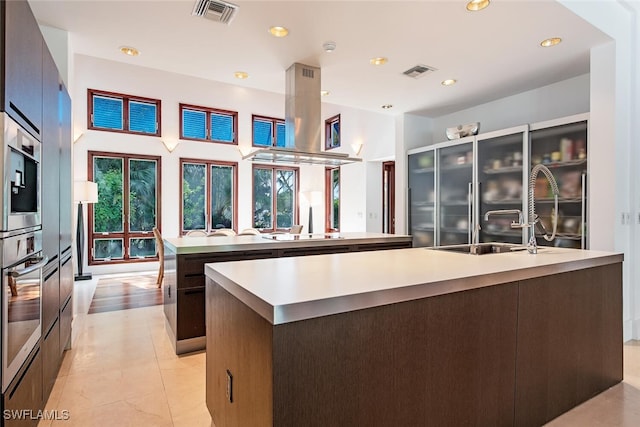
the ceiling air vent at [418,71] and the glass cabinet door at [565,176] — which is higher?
the ceiling air vent at [418,71]

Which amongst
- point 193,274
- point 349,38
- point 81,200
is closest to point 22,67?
point 193,274

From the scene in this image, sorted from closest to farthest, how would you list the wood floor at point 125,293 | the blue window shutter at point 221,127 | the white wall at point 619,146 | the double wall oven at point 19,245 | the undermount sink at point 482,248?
1. the double wall oven at point 19,245
2. the undermount sink at point 482,248
3. the white wall at point 619,146
4. the wood floor at point 125,293
5. the blue window shutter at point 221,127

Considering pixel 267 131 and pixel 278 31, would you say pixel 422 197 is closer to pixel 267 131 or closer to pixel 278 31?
pixel 278 31

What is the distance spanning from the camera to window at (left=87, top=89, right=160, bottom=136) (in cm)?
663

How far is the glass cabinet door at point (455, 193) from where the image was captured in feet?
14.6

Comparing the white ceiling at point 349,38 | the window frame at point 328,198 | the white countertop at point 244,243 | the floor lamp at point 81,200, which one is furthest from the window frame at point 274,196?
the white countertop at point 244,243

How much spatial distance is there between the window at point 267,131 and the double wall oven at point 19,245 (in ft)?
21.3

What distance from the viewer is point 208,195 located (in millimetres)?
7711

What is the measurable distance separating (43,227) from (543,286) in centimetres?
263

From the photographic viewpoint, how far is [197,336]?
9.53ft

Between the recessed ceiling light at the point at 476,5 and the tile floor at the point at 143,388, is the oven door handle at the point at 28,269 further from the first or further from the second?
the recessed ceiling light at the point at 476,5

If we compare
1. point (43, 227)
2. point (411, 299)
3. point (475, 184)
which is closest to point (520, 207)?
point (475, 184)

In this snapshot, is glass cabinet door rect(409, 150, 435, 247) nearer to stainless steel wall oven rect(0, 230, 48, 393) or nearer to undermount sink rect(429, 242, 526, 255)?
undermount sink rect(429, 242, 526, 255)

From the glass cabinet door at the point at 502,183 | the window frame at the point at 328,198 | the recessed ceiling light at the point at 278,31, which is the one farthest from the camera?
the window frame at the point at 328,198
